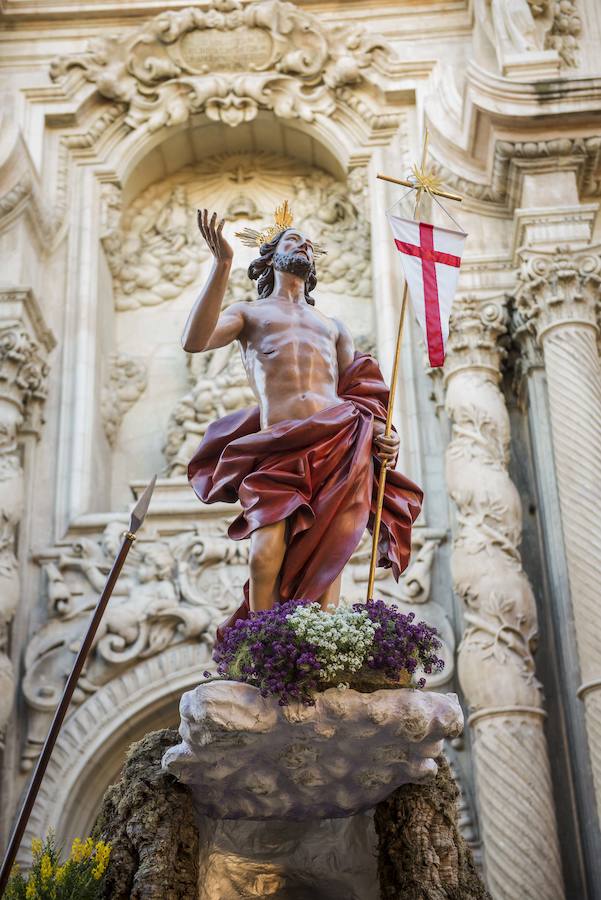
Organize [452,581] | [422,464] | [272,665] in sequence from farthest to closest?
[422,464]
[452,581]
[272,665]

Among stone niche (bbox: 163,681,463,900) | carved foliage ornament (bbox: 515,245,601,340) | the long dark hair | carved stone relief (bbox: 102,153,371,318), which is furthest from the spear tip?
carved stone relief (bbox: 102,153,371,318)

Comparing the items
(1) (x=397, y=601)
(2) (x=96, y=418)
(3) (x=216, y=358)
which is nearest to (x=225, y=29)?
(3) (x=216, y=358)

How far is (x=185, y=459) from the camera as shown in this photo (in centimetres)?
1103

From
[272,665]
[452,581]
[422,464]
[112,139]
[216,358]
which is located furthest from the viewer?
[112,139]

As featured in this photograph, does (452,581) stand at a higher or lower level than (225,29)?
lower

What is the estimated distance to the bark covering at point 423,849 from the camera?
5062 millimetres

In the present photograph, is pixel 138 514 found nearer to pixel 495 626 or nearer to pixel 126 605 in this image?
pixel 495 626

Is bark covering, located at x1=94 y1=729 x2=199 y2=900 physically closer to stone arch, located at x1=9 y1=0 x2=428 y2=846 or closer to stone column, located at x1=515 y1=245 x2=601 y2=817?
stone column, located at x1=515 y1=245 x2=601 y2=817

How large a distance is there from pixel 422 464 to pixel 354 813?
5442 mm

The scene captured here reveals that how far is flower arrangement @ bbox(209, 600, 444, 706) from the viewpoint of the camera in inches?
192

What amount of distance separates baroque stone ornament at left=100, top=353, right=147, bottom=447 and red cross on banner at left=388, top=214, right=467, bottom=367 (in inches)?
220

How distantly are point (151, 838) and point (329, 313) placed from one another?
7.68 metres

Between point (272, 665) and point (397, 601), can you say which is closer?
point (272, 665)

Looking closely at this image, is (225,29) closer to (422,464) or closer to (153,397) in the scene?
(153,397)
